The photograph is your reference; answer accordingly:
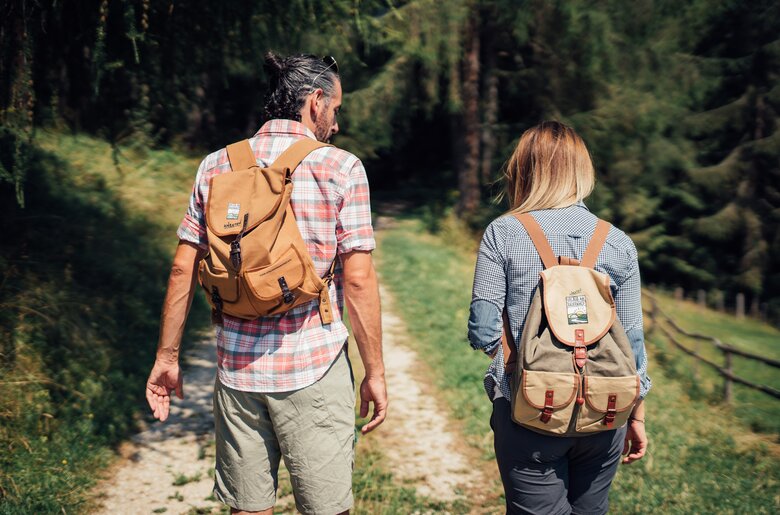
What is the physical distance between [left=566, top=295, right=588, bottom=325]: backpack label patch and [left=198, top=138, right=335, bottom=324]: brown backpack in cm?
80

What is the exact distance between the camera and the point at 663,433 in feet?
18.4

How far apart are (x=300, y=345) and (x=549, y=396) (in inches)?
32.2

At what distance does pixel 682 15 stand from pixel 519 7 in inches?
177

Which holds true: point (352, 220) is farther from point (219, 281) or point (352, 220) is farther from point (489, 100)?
point (489, 100)

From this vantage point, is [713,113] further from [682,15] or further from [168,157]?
[168,157]

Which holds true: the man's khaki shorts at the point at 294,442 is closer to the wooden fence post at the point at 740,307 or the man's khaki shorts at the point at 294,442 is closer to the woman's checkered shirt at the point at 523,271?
the woman's checkered shirt at the point at 523,271

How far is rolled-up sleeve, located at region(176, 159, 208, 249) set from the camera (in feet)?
7.41

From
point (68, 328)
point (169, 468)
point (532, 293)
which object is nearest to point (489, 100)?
point (68, 328)

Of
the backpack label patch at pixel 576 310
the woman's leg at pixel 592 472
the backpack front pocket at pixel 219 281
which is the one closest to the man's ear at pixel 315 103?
the backpack front pocket at pixel 219 281

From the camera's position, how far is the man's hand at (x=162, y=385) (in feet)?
7.67

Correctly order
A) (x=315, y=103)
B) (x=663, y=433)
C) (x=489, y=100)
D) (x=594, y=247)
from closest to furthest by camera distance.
Answer: (x=594, y=247) → (x=315, y=103) → (x=663, y=433) → (x=489, y=100)

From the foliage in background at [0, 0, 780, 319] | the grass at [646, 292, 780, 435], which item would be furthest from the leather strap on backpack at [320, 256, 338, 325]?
the grass at [646, 292, 780, 435]

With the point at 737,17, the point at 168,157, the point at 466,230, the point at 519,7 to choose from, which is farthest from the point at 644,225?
the point at 168,157

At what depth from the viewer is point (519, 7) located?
14.8 metres
